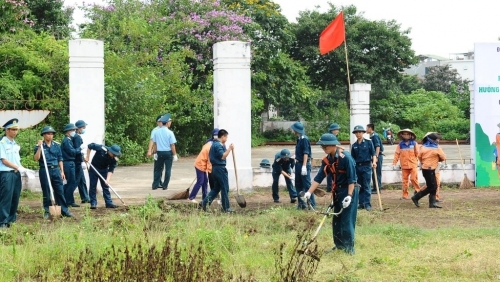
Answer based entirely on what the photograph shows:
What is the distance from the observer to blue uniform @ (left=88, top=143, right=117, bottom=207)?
1239cm

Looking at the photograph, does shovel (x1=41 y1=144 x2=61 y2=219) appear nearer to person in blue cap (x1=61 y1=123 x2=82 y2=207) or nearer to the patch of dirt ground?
the patch of dirt ground

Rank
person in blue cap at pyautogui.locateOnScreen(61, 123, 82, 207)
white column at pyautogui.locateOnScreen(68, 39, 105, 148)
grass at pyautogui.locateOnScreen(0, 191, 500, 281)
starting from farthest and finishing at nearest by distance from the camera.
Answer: white column at pyautogui.locateOnScreen(68, 39, 105, 148) → person in blue cap at pyautogui.locateOnScreen(61, 123, 82, 207) → grass at pyautogui.locateOnScreen(0, 191, 500, 281)

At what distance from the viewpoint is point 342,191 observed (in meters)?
8.45

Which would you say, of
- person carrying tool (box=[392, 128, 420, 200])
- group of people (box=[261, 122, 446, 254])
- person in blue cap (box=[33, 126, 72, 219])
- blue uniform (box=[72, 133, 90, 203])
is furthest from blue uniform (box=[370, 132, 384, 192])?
person in blue cap (box=[33, 126, 72, 219])

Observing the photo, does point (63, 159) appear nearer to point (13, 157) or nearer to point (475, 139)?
point (13, 157)

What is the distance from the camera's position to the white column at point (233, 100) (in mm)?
14461

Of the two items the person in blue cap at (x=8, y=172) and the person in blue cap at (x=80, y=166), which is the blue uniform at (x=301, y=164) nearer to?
the person in blue cap at (x=80, y=166)

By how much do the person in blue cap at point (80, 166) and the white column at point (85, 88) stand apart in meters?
0.49

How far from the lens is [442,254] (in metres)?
8.01

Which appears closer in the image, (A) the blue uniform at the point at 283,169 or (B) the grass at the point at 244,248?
(B) the grass at the point at 244,248

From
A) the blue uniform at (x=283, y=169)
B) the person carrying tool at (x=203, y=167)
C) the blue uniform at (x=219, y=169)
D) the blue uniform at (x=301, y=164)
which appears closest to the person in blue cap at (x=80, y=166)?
the person carrying tool at (x=203, y=167)

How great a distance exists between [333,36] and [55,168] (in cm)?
766

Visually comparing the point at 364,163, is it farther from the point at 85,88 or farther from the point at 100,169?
the point at 85,88

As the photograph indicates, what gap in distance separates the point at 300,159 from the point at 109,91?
9059 mm
